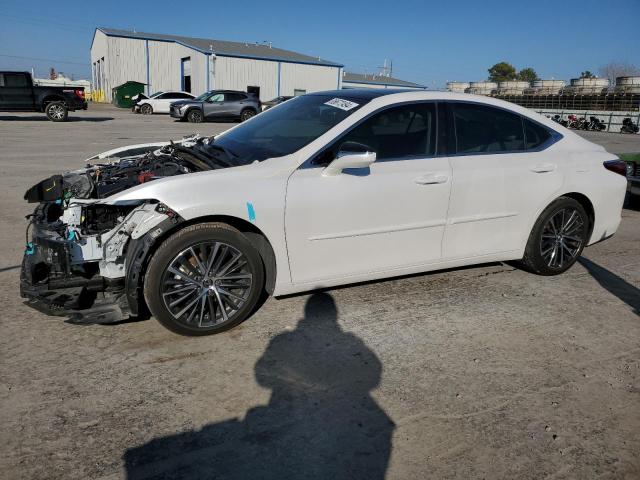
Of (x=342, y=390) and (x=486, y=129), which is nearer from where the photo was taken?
(x=342, y=390)

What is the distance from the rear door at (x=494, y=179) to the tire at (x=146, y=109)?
30.2 meters

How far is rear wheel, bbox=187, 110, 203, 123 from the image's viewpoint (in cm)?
2480

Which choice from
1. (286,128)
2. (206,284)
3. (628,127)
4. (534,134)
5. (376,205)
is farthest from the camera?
(628,127)

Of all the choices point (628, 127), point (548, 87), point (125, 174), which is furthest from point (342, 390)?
point (548, 87)

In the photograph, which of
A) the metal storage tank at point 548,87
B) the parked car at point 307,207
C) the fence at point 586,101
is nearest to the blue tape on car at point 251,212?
the parked car at point 307,207

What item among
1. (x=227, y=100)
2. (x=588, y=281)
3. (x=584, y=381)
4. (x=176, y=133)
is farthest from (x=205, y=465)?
(x=227, y=100)

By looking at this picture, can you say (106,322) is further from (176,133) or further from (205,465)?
(176,133)

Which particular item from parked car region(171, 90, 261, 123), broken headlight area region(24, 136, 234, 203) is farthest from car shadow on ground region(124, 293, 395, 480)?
parked car region(171, 90, 261, 123)

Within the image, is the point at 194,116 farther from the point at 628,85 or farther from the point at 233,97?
the point at 628,85

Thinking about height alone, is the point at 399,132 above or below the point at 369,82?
below

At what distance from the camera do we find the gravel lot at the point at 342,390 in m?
2.45

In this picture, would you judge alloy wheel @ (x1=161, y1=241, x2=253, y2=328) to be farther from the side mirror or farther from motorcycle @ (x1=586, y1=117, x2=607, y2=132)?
motorcycle @ (x1=586, y1=117, x2=607, y2=132)

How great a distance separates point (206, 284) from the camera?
3.47m

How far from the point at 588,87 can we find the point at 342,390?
5793 cm
